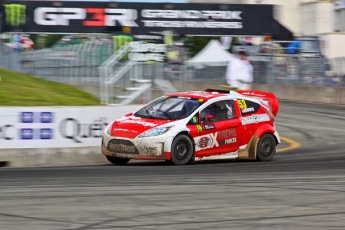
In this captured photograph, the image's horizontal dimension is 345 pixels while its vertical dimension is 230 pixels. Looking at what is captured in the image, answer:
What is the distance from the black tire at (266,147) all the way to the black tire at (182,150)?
166cm

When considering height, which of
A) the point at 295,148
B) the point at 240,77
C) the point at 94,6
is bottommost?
the point at 295,148

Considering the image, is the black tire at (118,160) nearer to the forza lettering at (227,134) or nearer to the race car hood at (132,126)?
the race car hood at (132,126)

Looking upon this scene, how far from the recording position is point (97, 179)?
10.7 meters

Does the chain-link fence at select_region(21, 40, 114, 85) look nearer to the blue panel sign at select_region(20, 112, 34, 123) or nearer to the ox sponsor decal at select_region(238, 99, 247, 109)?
the blue panel sign at select_region(20, 112, 34, 123)

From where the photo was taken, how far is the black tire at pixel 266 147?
14773mm

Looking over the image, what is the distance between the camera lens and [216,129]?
46.3 feet

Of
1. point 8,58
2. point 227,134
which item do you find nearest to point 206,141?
point 227,134

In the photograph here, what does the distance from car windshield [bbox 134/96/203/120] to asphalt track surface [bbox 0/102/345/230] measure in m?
0.87

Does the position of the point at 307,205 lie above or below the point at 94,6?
below

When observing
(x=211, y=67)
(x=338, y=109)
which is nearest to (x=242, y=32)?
(x=211, y=67)

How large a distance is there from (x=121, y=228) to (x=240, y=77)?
12.0 meters

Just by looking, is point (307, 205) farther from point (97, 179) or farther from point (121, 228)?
point (97, 179)

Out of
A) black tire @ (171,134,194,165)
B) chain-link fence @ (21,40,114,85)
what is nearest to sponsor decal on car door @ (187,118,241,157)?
black tire @ (171,134,194,165)

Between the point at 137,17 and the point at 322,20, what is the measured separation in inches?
1100
